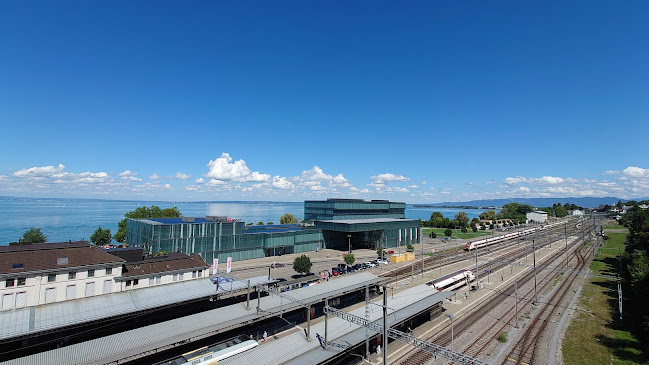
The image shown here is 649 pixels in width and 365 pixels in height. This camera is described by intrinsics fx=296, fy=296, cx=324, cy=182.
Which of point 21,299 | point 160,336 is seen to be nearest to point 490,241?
point 160,336

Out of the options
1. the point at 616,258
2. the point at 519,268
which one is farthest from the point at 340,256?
the point at 616,258

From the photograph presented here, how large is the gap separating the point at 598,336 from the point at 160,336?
178 feet

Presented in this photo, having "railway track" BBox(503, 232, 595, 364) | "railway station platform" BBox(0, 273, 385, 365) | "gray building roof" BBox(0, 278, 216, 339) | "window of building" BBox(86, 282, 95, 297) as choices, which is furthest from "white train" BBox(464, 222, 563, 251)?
"window of building" BBox(86, 282, 95, 297)

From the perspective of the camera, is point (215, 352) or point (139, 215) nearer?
point (215, 352)

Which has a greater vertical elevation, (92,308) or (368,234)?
(92,308)

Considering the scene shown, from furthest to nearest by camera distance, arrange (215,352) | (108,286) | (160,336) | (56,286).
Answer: (108,286) → (56,286) → (215,352) → (160,336)

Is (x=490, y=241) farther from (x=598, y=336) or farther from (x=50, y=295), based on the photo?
(x=50, y=295)

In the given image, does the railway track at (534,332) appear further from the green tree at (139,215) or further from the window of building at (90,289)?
the green tree at (139,215)

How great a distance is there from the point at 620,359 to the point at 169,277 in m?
57.7

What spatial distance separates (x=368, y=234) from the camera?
10694 cm

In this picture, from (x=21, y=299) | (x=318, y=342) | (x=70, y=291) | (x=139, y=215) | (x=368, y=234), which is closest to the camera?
(x=318, y=342)

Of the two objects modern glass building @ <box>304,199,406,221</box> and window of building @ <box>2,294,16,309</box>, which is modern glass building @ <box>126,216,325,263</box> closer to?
modern glass building @ <box>304,199,406,221</box>

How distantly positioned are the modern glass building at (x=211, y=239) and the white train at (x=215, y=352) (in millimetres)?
45242

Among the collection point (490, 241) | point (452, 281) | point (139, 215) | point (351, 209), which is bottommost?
point (490, 241)
